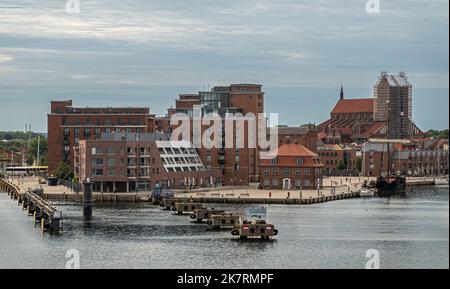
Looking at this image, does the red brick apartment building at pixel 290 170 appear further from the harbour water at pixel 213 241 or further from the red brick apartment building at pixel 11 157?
the red brick apartment building at pixel 11 157

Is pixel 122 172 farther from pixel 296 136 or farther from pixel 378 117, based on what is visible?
pixel 378 117

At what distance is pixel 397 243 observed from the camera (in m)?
39.6

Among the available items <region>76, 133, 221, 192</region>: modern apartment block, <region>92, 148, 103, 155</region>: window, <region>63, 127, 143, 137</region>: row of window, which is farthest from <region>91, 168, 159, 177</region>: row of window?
<region>63, 127, 143, 137</region>: row of window

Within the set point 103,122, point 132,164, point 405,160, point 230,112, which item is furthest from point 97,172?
point 405,160

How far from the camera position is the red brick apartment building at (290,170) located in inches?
3034

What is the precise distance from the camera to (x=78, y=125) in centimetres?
9025

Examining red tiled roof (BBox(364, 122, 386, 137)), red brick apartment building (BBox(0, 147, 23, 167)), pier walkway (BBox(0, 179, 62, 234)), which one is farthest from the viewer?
red tiled roof (BBox(364, 122, 386, 137))

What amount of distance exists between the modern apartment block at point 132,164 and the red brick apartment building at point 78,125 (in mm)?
11986

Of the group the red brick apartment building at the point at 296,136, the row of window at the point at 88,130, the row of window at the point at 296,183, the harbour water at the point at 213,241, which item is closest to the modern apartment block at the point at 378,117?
the red brick apartment building at the point at 296,136

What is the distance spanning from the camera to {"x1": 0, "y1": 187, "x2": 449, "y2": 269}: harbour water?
33.9 metres

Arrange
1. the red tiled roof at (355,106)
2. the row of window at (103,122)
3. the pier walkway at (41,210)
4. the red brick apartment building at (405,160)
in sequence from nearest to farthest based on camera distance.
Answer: the pier walkway at (41,210) → the row of window at (103,122) → the red brick apartment building at (405,160) → the red tiled roof at (355,106)

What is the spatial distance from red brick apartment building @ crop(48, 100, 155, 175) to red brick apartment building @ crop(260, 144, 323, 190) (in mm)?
17308

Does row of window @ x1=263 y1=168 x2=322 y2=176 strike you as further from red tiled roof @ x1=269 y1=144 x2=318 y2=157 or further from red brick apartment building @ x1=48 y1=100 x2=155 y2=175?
red brick apartment building @ x1=48 y1=100 x2=155 y2=175

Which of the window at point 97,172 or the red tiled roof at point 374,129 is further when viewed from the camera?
the red tiled roof at point 374,129
